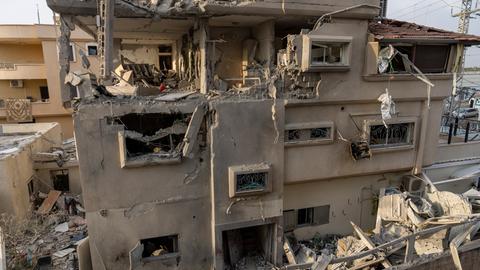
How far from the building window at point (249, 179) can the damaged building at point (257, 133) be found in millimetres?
35

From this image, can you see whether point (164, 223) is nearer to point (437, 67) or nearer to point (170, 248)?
point (170, 248)

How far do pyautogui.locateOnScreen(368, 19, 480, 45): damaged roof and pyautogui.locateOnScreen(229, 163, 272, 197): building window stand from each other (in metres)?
6.00

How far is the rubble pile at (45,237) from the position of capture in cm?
1070

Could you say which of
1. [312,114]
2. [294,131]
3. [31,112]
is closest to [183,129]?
[294,131]

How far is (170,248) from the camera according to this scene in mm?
10586

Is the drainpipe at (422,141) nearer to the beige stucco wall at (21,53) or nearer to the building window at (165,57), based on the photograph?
the building window at (165,57)

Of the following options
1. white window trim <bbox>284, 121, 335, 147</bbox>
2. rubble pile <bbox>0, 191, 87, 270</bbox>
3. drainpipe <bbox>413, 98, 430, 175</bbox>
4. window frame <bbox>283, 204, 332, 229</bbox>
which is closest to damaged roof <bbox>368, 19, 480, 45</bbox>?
drainpipe <bbox>413, 98, 430, 175</bbox>

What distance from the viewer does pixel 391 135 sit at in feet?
39.7

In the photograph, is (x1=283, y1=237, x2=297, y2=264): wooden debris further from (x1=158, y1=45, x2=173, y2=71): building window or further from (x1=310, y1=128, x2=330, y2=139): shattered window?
(x1=158, y1=45, x2=173, y2=71): building window

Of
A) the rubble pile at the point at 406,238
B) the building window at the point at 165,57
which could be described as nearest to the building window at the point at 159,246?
the rubble pile at the point at 406,238

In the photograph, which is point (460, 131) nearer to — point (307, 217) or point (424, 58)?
point (424, 58)

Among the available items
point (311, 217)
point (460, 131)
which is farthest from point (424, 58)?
point (460, 131)

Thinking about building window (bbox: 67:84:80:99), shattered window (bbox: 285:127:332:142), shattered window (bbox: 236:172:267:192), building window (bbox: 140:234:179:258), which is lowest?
Result: building window (bbox: 140:234:179:258)

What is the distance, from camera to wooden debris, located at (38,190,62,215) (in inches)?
546
